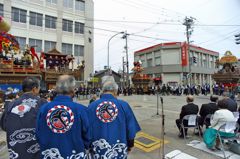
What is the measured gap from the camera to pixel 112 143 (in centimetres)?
258

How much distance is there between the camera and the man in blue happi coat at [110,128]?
2564 mm

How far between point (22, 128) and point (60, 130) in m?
0.79

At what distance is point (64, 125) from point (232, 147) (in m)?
4.79

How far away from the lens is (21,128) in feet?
8.60

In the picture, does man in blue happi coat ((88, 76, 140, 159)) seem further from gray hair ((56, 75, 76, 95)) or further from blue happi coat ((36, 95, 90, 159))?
gray hair ((56, 75, 76, 95))

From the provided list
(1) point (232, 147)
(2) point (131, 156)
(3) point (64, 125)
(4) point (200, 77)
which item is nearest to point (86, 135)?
(3) point (64, 125)

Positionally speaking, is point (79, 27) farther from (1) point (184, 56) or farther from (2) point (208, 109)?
(2) point (208, 109)

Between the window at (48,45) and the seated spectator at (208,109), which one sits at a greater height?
the window at (48,45)

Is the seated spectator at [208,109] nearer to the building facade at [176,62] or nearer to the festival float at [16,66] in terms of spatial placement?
the festival float at [16,66]

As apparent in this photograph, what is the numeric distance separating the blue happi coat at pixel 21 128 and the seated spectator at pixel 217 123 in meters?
4.33

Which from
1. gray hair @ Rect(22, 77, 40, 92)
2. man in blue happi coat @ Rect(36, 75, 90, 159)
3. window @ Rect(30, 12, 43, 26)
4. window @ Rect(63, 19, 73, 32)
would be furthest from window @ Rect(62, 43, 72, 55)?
man in blue happi coat @ Rect(36, 75, 90, 159)

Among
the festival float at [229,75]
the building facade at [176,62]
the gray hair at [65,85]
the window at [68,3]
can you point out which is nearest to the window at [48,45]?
the window at [68,3]

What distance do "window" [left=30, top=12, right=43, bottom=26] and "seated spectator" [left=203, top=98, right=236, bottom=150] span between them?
28.3 meters

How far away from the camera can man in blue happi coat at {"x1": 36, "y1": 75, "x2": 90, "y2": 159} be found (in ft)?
7.25
